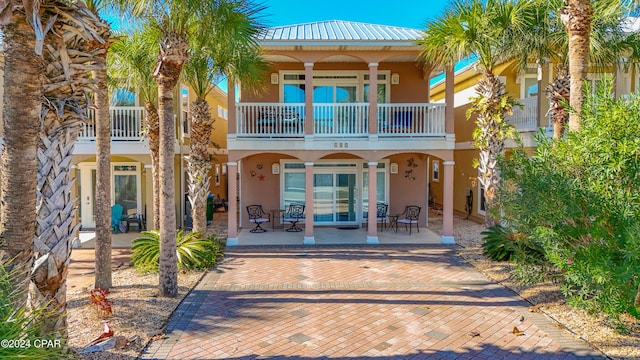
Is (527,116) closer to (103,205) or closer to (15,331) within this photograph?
(103,205)

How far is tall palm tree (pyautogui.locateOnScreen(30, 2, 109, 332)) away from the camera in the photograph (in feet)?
14.7

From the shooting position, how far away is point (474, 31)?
1071cm

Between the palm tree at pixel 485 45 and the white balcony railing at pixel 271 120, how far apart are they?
15.8 feet

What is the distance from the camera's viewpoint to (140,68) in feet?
37.9

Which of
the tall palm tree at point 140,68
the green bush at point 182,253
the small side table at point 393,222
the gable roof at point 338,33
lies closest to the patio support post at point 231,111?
the gable roof at point 338,33

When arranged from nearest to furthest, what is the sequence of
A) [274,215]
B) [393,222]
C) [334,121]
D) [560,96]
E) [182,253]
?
[182,253] → [560,96] → [334,121] → [393,222] → [274,215]

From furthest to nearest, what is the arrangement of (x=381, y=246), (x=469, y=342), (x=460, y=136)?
(x=460, y=136) → (x=381, y=246) → (x=469, y=342)

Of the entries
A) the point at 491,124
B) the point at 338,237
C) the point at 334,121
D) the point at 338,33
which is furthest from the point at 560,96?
the point at 338,237

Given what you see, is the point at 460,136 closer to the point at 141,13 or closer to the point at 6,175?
the point at 141,13

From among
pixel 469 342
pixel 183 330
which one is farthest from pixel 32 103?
pixel 469 342

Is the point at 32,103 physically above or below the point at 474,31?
below

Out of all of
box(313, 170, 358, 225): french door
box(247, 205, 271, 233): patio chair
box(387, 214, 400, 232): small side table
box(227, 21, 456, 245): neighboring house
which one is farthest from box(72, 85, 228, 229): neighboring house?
box(387, 214, 400, 232): small side table

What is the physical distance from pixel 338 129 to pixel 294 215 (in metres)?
3.89

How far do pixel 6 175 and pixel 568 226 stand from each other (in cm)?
712
